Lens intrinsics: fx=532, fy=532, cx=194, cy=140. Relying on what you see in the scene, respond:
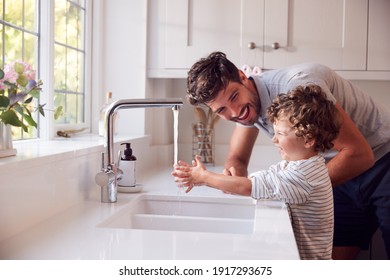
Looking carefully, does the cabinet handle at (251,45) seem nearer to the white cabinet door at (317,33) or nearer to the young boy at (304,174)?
the white cabinet door at (317,33)

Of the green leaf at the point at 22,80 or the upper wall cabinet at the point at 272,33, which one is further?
the upper wall cabinet at the point at 272,33

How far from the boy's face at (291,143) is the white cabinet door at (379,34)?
1.12 meters

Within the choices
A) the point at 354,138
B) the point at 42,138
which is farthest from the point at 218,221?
the point at 42,138

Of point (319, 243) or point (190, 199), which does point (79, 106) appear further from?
point (319, 243)

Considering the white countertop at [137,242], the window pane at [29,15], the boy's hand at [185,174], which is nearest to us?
the white countertop at [137,242]

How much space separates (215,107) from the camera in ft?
5.62

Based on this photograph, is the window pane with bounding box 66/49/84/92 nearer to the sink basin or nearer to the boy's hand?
the sink basin

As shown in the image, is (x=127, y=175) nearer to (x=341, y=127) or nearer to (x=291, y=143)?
(x=291, y=143)

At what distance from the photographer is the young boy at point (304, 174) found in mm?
1454

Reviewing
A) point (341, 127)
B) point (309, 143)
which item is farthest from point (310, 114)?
point (341, 127)

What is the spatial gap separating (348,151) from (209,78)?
0.48 meters

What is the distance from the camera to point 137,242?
118cm

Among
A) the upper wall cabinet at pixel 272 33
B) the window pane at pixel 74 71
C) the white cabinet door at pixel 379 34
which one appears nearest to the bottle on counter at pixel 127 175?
the window pane at pixel 74 71

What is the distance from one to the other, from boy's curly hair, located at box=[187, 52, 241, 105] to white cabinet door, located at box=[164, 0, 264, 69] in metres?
0.78
